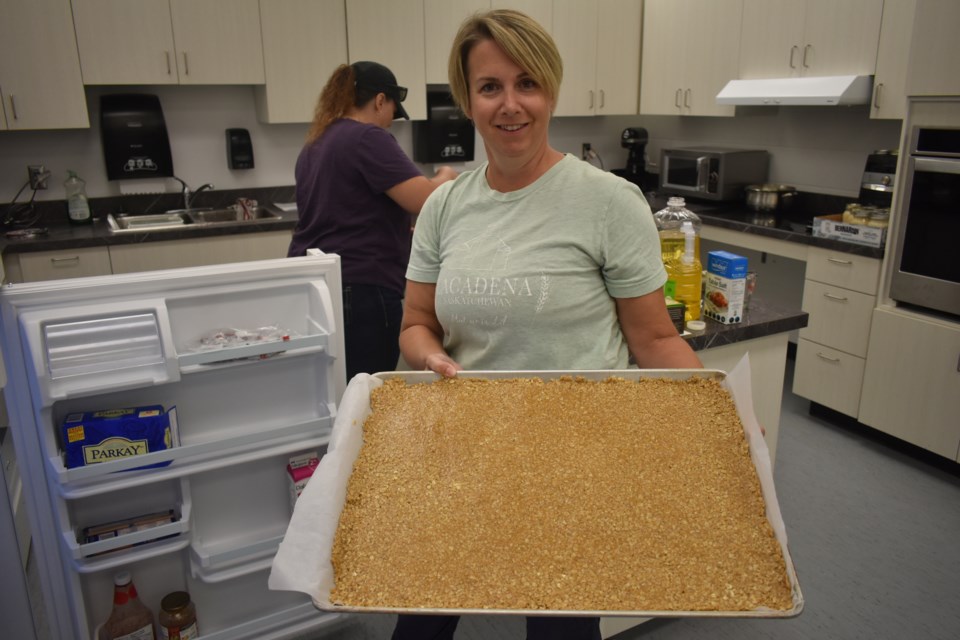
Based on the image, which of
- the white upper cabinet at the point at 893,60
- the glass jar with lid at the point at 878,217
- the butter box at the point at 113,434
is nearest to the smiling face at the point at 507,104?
the butter box at the point at 113,434

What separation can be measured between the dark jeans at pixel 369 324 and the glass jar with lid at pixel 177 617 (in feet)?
2.86

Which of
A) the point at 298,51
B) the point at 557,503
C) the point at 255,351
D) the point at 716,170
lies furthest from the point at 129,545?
the point at 716,170

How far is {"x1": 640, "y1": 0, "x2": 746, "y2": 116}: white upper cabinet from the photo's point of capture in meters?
3.95

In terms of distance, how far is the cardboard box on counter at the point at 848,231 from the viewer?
3.03 metres

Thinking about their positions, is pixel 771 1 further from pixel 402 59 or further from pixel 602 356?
pixel 602 356

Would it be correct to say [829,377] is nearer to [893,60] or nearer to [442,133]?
[893,60]

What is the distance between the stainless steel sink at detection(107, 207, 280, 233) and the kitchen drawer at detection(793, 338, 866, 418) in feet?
8.99

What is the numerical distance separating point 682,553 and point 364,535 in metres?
0.42

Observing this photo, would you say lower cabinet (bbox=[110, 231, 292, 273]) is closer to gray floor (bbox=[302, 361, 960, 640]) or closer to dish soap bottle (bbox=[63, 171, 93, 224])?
dish soap bottle (bbox=[63, 171, 93, 224])

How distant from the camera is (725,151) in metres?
4.07

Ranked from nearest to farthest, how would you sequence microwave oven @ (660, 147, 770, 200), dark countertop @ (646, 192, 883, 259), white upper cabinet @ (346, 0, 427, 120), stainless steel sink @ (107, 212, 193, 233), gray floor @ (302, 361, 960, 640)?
1. gray floor @ (302, 361, 960, 640)
2. dark countertop @ (646, 192, 883, 259)
3. stainless steel sink @ (107, 212, 193, 233)
4. white upper cabinet @ (346, 0, 427, 120)
5. microwave oven @ (660, 147, 770, 200)

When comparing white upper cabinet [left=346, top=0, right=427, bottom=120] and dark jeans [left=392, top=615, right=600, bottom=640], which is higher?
white upper cabinet [left=346, top=0, right=427, bottom=120]

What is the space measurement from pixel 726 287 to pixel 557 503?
3.70 ft

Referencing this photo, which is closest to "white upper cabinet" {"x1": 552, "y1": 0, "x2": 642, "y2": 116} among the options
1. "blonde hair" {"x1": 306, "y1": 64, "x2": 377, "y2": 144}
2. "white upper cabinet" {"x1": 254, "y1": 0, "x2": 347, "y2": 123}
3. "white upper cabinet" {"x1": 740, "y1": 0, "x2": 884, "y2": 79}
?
"white upper cabinet" {"x1": 740, "y1": 0, "x2": 884, "y2": 79}
